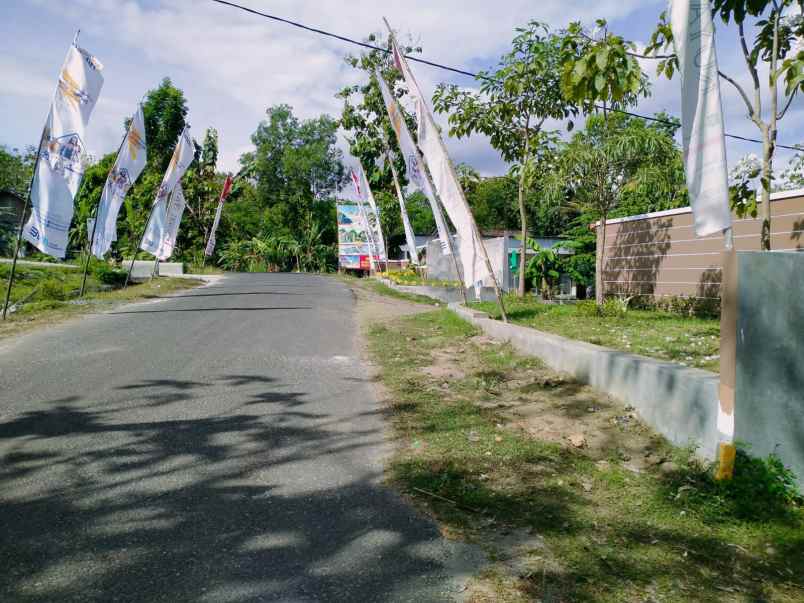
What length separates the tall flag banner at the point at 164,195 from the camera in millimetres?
18031

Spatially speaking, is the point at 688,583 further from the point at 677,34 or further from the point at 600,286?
the point at 600,286

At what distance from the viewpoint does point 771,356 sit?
394 centimetres

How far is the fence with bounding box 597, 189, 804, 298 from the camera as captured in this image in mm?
10031

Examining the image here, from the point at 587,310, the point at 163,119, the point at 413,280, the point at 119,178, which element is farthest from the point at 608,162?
the point at 163,119

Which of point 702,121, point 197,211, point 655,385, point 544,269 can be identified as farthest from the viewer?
point 197,211

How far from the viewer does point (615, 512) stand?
3.72 metres

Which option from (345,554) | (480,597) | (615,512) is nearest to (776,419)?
(615,512)

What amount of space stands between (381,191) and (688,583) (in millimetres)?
31921

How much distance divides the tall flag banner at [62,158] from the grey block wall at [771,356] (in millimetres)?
10639

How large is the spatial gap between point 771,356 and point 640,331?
14.5 feet

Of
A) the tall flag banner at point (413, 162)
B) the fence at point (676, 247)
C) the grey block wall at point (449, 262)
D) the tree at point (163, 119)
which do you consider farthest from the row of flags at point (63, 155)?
the tree at point (163, 119)

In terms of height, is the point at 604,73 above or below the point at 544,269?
above

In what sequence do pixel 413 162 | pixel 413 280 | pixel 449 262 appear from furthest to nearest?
pixel 449 262, pixel 413 280, pixel 413 162

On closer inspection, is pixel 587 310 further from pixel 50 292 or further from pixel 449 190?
pixel 50 292
